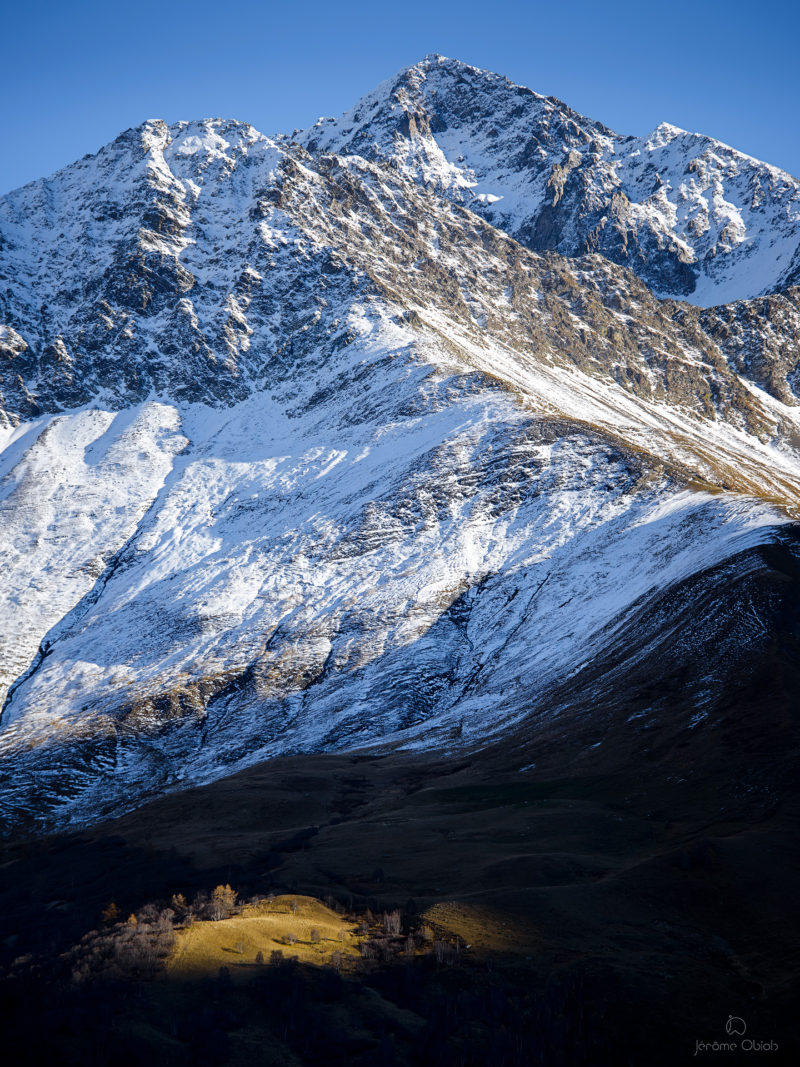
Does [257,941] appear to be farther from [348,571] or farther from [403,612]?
[348,571]

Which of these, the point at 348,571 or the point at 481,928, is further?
the point at 348,571

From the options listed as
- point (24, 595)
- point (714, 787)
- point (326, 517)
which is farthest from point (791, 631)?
point (24, 595)

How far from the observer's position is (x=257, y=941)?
112 feet

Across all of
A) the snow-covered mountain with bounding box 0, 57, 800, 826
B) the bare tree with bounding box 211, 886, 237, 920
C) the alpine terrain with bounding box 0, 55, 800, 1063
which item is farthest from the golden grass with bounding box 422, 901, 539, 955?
the snow-covered mountain with bounding box 0, 57, 800, 826

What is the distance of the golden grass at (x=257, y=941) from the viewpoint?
32.0 metres

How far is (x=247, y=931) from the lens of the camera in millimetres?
34719

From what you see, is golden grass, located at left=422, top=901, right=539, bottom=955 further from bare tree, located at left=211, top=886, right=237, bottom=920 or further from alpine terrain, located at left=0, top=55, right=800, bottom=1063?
bare tree, located at left=211, top=886, right=237, bottom=920

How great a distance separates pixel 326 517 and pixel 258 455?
38.7 metres

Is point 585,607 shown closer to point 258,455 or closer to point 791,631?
point 791,631

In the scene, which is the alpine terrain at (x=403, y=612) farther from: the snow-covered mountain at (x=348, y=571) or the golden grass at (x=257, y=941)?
the golden grass at (x=257, y=941)

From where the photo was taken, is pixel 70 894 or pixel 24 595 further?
pixel 24 595

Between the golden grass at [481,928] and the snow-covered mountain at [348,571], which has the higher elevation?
the snow-covered mountain at [348,571]

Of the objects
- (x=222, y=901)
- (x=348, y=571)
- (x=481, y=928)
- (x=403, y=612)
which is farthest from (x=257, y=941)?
(x=348, y=571)

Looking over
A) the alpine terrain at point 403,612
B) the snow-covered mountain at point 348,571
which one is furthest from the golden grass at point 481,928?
the snow-covered mountain at point 348,571
